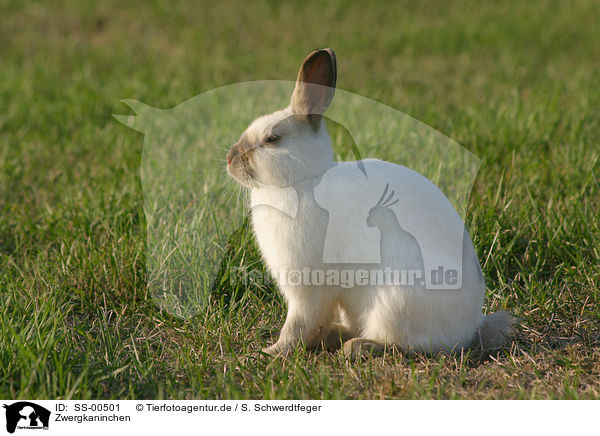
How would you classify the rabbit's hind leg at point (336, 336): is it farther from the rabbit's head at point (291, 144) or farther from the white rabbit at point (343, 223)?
the rabbit's head at point (291, 144)

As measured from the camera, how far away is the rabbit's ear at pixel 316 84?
227cm

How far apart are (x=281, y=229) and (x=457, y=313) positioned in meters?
0.71

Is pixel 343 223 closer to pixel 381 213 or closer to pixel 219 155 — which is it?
pixel 381 213

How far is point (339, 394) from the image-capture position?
2314 millimetres

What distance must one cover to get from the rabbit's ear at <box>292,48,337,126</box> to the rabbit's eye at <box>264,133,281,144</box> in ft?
0.36

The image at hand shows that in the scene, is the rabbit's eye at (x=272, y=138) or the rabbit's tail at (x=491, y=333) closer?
the rabbit's eye at (x=272, y=138)

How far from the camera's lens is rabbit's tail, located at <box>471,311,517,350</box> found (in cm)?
262

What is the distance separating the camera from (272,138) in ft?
7.79

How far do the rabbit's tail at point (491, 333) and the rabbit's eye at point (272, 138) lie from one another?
3.49 feet
